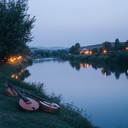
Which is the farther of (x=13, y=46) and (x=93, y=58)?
(x=93, y=58)

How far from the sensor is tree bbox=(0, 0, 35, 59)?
94.5 ft

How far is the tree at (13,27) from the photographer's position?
2880 centimetres

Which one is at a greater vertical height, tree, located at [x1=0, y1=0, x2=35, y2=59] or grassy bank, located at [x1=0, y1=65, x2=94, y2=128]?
tree, located at [x1=0, y1=0, x2=35, y2=59]

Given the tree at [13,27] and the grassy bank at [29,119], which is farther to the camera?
the tree at [13,27]

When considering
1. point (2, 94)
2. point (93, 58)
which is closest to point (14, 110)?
point (2, 94)

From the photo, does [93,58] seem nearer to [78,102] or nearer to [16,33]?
[16,33]

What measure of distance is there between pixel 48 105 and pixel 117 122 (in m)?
5.03

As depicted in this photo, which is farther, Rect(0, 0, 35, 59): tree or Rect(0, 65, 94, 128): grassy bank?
Rect(0, 0, 35, 59): tree

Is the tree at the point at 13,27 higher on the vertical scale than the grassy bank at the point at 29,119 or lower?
higher

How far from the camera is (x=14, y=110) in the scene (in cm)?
1152

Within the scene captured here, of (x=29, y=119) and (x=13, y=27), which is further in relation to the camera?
(x=13, y=27)

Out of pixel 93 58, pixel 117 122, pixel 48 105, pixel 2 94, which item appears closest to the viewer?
pixel 48 105

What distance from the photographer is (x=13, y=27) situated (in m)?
29.0

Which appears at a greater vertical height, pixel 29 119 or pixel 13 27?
pixel 13 27
